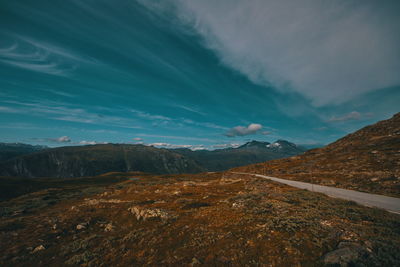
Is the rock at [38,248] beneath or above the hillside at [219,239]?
beneath

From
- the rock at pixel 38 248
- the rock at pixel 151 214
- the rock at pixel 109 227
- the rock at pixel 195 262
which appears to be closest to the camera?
the rock at pixel 195 262

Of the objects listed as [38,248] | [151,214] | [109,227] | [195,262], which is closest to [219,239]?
[195,262]

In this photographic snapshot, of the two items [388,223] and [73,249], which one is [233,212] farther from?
[73,249]

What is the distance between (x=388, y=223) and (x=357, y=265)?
9457mm

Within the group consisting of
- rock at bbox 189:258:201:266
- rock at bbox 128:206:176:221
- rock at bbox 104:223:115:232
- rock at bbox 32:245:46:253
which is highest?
rock at bbox 189:258:201:266

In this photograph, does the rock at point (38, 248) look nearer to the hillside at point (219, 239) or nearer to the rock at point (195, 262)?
the hillside at point (219, 239)

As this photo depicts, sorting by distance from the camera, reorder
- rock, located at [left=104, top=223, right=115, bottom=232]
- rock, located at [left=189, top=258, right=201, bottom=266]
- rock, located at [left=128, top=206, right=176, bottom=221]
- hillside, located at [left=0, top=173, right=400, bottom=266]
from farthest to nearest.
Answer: rock, located at [left=128, top=206, right=176, bottom=221]
rock, located at [left=104, top=223, right=115, bottom=232]
rock, located at [left=189, top=258, right=201, bottom=266]
hillside, located at [left=0, top=173, right=400, bottom=266]

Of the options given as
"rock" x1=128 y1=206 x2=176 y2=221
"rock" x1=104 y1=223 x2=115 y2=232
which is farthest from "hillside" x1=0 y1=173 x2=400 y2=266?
"rock" x1=128 y1=206 x2=176 y2=221

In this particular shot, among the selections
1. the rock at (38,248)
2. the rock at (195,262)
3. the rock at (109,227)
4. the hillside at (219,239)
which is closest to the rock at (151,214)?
the hillside at (219,239)

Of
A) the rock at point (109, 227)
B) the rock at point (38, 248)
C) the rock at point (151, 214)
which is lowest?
the rock at point (38, 248)

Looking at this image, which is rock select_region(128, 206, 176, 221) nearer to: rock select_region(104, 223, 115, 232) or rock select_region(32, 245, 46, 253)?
rock select_region(104, 223, 115, 232)

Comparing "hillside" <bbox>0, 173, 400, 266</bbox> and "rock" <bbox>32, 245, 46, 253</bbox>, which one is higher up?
"hillside" <bbox>0, 173, 400, 266</bbox>

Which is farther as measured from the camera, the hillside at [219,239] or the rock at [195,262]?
the rock at [195,262]

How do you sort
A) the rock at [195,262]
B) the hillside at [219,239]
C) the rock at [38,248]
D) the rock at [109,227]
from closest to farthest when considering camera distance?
the hillside at [219,239]
the rock at [195,262]
the rock at [38,248]
the rock at [109,227]
